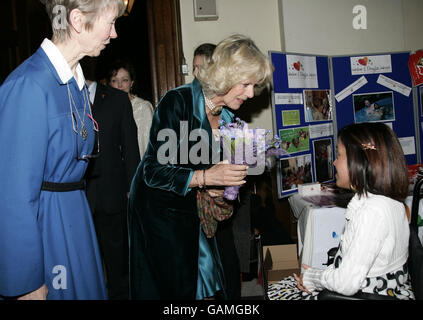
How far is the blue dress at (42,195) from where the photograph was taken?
0.90 m

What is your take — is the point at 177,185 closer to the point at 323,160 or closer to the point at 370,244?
the point at 370,244

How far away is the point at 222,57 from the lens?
1687 millimetres

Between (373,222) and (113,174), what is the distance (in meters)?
→ 1.89

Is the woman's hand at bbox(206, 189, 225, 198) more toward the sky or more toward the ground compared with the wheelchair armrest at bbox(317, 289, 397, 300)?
more toward the sky

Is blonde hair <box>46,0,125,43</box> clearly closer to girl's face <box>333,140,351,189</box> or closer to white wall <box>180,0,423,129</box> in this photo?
girl's face <box>333,140,351,189</box>

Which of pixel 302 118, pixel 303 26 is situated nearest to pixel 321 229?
pixel 302 118

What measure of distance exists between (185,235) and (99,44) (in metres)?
0.94

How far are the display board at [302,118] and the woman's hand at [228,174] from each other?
203 centimetres

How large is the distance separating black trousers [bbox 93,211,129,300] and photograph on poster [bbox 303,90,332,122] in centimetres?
217

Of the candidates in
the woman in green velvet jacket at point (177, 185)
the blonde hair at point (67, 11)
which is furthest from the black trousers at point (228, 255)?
the blonde hair at point (67, 11)

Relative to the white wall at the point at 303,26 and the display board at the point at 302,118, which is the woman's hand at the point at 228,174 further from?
the white wall at the point at 303,26

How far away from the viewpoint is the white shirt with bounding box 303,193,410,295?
4.33ft

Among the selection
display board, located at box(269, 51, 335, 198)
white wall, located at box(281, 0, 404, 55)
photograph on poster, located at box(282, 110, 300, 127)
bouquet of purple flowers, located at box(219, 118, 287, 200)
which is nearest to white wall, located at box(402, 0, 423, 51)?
white wall, located at box(281, 0, 404, 55)
